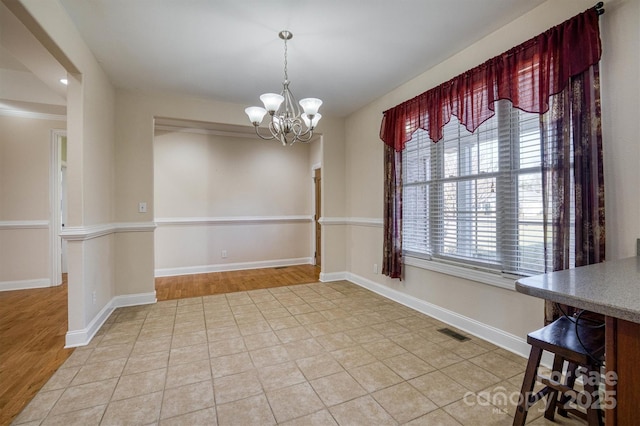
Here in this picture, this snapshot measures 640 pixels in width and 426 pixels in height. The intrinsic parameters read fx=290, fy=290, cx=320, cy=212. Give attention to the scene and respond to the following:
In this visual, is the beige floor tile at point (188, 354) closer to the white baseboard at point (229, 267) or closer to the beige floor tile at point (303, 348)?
the beige floor tile at point (303, 348)

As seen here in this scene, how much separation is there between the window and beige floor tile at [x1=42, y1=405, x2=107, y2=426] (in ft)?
9.70

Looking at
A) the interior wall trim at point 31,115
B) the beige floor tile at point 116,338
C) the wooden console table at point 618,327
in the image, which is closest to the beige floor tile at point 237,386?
the beige floor tile at point 116,338

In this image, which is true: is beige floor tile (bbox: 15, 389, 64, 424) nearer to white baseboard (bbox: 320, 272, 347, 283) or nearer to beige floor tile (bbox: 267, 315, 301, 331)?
beige floor tile (bbox: 267, 315, 301, 331)

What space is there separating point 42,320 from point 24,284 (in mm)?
1726

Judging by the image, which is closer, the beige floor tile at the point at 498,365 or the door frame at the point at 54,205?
the beige floor tile at the point at 498,365

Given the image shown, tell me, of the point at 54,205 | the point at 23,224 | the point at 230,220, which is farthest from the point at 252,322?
the point at 23,224

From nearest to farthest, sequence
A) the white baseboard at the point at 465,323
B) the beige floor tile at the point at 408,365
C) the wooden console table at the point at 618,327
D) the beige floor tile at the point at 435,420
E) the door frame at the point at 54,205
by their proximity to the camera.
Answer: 1. the wooden console table at the point at 618,327
2. the beige floor tile at the point at 435,420
3. the beige floor tile at the point at 408,365
4. the white baseboard at the point at 465,323
5. the door frame at the point at 54,205

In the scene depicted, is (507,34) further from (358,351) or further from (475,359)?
(358,351)

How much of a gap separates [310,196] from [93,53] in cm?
418

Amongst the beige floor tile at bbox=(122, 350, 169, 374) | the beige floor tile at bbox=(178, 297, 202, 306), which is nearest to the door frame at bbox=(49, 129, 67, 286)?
the beige floor tile at bbox=(178, 297, 202, 306)

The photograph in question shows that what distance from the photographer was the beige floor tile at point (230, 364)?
2.09m

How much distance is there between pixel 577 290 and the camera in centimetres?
100

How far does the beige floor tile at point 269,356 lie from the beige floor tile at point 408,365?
0.80 metres

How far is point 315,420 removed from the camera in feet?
5.28
